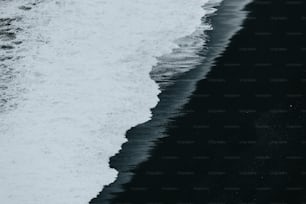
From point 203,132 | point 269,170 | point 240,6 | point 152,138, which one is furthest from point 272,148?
point 240,6

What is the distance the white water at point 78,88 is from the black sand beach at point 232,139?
1.62 ft

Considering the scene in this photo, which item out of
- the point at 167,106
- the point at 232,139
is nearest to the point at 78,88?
the point at 167,106

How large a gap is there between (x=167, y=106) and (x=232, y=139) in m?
1.55

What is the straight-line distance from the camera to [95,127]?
953 centimetres

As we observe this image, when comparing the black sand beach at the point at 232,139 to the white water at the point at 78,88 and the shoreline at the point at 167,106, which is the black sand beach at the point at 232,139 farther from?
the white water at the point at 78,88

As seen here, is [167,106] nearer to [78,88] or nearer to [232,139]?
[232,139]

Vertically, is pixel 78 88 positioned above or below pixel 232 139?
above

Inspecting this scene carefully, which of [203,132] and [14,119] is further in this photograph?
[14,119]

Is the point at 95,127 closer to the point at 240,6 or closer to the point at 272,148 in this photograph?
the point at 272,148

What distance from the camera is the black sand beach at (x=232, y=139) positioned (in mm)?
7930

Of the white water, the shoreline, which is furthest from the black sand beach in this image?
the white water

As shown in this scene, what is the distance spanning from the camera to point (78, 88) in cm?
1066

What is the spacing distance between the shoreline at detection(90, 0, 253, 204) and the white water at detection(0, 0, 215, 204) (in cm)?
16

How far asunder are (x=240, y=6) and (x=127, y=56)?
3497 millimetres
